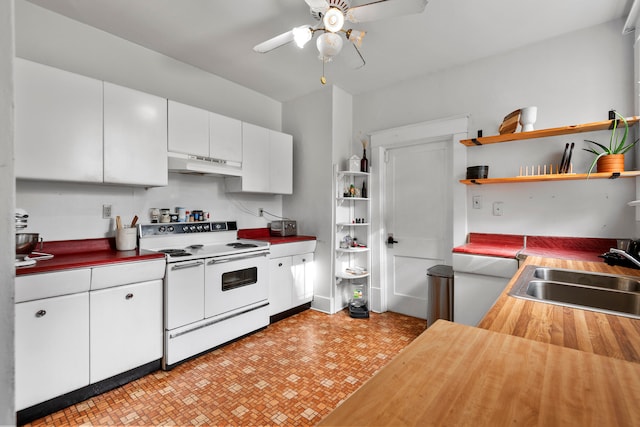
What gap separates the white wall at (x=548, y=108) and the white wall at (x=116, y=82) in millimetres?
2442

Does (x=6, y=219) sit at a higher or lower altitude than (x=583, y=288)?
higher

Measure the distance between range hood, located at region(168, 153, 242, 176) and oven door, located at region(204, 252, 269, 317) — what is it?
0.86m

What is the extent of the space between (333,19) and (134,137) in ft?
5.89

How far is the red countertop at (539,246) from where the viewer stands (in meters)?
2.35

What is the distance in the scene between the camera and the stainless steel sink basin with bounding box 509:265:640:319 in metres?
1.47

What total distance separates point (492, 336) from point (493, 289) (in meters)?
1.86

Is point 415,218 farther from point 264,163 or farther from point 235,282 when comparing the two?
point 235,282

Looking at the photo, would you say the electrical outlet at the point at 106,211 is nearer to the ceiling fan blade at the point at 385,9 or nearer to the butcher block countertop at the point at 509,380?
the ceiling fan blade at the point at 385,9

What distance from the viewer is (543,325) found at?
0.98 metres

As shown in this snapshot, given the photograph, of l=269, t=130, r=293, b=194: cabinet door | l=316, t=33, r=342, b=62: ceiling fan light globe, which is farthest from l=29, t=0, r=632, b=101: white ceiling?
l=269, t=130, r=293, b=194: cabinet door

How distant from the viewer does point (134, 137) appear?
2.44m

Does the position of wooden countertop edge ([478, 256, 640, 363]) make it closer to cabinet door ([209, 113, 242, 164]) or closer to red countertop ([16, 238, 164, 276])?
red countertop ([16, 238, 164, 276])

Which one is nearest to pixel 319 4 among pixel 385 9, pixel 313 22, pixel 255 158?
pixel 385 9

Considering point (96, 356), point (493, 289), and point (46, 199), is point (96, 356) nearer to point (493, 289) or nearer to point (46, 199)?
point (46, 199)
